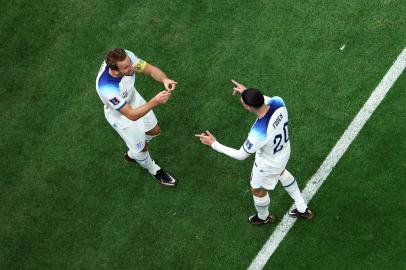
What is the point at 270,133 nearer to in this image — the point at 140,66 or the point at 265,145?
the point at 265,145

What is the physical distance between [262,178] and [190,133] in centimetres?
209

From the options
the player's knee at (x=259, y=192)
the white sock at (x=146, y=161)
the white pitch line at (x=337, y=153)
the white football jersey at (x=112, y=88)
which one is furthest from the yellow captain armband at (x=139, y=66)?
the white pitch line at (x=337, y=153)

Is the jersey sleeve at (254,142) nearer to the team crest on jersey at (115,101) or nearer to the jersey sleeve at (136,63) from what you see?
the team crest on jersey at (115,101)

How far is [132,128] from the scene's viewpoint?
6.75 m

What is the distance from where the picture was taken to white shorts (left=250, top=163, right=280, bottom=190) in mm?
6152

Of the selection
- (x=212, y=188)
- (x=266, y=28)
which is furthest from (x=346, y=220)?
(x=266, y=28)

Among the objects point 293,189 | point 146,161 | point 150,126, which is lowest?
point 146,161

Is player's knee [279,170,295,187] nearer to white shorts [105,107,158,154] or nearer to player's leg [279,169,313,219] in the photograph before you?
player's leg [279,169,313,219]

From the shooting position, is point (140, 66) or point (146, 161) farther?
point (146, 161)

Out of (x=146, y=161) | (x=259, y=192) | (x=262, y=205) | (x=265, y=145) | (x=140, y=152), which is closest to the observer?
(x=265, y=145)

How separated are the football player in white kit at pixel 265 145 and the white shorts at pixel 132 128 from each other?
1.11 m

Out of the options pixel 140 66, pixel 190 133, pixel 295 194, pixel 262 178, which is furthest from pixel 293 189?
pixel 140 66

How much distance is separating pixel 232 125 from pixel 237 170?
2.29 feet

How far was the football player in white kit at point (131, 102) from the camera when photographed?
20.0ft
